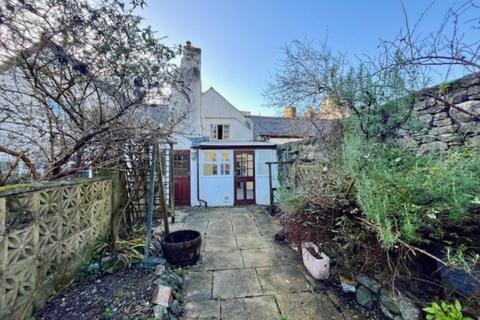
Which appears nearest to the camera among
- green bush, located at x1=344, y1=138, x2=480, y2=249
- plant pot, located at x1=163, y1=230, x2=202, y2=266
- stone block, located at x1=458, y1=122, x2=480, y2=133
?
green bush, located at x1=344, y1=138, x2=480, y2=249

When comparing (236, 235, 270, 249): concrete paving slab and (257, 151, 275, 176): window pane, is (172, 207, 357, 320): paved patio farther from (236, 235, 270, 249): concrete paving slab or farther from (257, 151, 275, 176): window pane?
(257, 151, 275, 176): window pane

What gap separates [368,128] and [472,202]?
1567 mm

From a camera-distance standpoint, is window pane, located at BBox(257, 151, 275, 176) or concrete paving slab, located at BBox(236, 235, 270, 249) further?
window pane, located at BBox(257, 151, 275, 176)

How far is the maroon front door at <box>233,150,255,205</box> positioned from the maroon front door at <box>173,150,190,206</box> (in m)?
1.63

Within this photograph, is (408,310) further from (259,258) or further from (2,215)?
(2,215)

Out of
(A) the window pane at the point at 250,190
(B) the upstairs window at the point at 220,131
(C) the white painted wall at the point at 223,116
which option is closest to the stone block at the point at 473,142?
(A) the window pane at the point at 250,190

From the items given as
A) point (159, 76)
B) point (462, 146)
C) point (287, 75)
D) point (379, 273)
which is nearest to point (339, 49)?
point (287, 75)

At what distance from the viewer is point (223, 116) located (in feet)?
31.5

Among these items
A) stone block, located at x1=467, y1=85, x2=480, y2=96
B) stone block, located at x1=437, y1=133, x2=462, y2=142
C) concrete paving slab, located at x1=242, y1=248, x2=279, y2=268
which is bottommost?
concrete paving slab, located at x1=242, y1=248, x2=279, y2=268

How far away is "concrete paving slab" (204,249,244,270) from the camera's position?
2865 millimetres

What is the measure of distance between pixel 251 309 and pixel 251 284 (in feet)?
1.35

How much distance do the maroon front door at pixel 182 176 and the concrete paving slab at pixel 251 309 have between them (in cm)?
519

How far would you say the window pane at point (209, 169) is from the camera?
7.10 metres

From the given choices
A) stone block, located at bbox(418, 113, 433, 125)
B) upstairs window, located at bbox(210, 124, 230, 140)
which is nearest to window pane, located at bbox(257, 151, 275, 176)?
upstairs window, located at bbox(210, 124, 230, 140)
